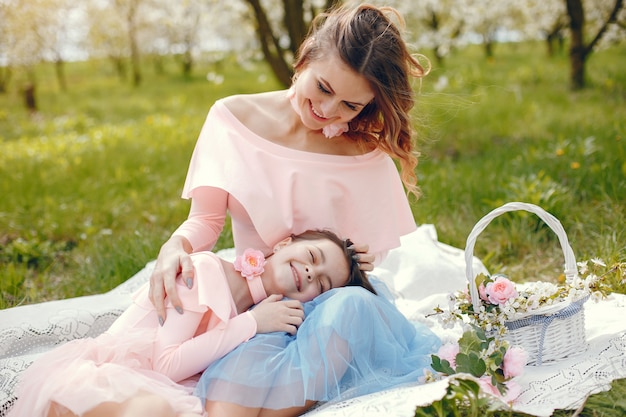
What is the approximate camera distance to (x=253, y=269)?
2.34 meters

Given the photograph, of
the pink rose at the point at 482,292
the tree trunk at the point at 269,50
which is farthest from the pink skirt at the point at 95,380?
the tree trunk at the point at 269,50

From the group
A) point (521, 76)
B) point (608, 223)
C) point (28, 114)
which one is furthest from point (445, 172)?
point (28, 114)

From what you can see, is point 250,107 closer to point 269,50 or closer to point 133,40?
point 269,50

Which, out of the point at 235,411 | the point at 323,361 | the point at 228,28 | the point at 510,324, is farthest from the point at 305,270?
the point at 228,28

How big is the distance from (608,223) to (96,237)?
2.93 m

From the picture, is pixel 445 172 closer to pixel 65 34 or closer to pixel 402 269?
pixel 402 269

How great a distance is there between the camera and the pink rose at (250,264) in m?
2.34

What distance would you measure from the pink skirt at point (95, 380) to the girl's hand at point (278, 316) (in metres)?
0.31

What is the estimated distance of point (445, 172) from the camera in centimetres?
469

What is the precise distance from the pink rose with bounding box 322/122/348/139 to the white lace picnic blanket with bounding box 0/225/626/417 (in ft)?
2.91

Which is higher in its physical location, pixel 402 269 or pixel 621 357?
pixel 621 357

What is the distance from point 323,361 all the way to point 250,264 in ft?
1.48

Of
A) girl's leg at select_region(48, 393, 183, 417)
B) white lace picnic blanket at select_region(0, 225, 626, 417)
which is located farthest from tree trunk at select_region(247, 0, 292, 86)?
girl's leg at select_region(48, 393, 183, 417)

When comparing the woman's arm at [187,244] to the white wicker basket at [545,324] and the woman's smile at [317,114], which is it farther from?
the white wicker basket at [545,324]
